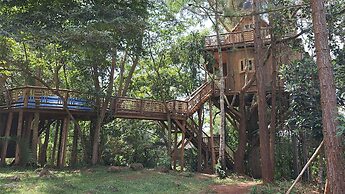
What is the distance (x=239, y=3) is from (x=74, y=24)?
6.29m

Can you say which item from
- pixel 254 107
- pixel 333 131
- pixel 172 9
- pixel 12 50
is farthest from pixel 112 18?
pixel 254 107

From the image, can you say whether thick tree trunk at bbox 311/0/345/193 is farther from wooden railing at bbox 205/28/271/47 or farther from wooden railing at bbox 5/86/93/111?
wooden railing at bbox 5/86/93/111

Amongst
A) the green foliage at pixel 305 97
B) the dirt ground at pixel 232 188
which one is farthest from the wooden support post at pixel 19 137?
the green foliage at pixel 305 97

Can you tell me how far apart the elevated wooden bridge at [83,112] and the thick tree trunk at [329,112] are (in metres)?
9.11

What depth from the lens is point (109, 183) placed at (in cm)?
1010

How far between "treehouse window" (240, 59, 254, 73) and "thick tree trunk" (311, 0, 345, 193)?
28.2 feet

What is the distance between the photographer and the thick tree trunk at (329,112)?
22.6 feet

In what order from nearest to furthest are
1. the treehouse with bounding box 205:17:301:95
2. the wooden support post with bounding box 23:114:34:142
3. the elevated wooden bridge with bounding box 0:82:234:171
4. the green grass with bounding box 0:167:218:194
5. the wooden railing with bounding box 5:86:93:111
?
1. the green grass with bounding box 0:167:218:194
2. the wooden railing with bounding box 5:86:93:111
3. the elevated wooden bridge with bounding box 0:82:234:171
4. the wooden support post with bounding box 23:114:34:142
5. the treehouse with bounding box 205:17:301:95

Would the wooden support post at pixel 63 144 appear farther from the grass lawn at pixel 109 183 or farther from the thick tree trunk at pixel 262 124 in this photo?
the thick tree trunk at pixel 262 124

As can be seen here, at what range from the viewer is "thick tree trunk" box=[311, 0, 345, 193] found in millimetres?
6898

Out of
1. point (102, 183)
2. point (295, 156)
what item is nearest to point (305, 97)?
point (295, 156)

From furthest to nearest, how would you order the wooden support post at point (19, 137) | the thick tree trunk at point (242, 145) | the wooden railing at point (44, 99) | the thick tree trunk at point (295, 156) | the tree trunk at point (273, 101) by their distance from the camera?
the thick tree trunk at point (242, 145) → the thick tree trunk at point (295, 156) → the wooden railing at point (44, 99) → the wooden support post at point (19, 137) → the tree trunk at point (273, 101)

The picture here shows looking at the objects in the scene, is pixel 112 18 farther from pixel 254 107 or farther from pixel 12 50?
pixel 254 107

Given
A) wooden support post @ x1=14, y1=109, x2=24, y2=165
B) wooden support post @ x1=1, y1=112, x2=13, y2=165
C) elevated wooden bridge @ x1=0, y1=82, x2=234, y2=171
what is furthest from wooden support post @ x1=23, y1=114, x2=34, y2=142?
wooden support post @ x1=14, y1=109, x2=24, y2=165
